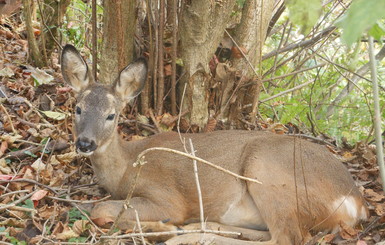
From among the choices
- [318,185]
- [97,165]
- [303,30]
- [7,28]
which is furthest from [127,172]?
[7,28]

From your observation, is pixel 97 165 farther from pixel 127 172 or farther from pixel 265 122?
pixel 265 122

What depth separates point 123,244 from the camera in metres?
4.04

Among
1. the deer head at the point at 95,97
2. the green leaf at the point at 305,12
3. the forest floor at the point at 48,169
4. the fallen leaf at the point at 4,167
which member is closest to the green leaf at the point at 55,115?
the forest floor at the point at 48,169

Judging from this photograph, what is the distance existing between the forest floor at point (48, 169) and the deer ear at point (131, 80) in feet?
2.50

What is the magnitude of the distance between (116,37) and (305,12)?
13.9ft

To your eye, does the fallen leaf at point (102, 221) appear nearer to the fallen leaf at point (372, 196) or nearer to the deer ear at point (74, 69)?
the deer ear at point (74, 69)

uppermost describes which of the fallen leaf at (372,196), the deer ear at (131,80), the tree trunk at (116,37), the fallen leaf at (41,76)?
the tree trunk at (116,37)

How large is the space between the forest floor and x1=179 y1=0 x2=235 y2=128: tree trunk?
0.44 meters

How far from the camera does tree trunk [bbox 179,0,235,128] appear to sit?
5.52 metres

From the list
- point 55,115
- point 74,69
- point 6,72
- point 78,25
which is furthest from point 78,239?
point 78,25

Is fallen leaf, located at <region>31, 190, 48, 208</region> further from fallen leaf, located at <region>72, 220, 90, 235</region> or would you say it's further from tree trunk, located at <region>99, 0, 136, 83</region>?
tree trunk, located at <region>99, 0, 136, 83</region>

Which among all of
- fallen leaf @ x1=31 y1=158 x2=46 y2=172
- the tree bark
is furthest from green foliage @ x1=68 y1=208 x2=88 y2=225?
the tree bark

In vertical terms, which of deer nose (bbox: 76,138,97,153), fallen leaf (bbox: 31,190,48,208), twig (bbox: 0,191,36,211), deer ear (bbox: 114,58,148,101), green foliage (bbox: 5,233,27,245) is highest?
deer ear (bbox: 114,58,148,101)

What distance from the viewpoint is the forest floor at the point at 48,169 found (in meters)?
4.19
